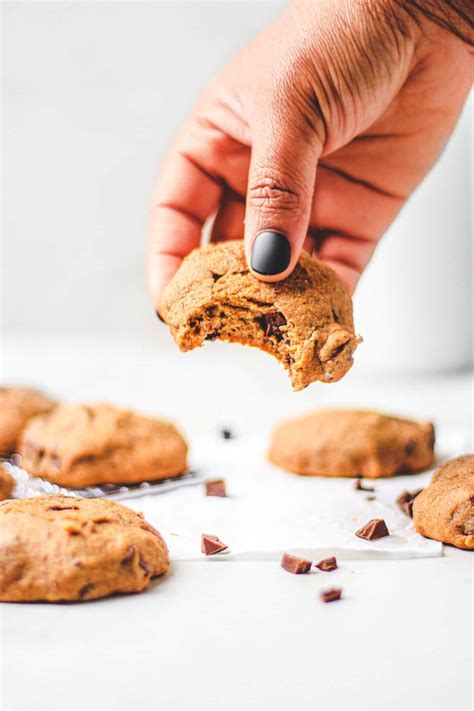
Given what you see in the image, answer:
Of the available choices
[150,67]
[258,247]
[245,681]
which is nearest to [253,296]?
[258,247]

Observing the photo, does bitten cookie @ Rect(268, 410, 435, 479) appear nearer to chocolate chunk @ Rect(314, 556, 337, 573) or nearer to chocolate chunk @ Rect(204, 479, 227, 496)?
chocolate chunk @ Rect(204, 479, 227, 496)

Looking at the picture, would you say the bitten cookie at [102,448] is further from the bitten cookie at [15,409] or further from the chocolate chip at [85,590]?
the chocolate chip at [85,590]

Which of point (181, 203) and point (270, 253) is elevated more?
point (181, 203)

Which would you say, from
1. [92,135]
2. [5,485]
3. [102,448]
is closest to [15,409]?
[102,448]

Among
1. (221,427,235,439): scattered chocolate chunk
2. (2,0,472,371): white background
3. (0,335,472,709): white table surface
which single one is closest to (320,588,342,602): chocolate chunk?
(0,335,472,709): white table surface

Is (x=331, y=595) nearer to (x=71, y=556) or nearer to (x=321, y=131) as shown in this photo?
(x=71, y=556)

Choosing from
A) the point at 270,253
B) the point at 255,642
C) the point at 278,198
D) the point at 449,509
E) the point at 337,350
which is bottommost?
the point at 255,642

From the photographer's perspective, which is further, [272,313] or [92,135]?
[92,135]
